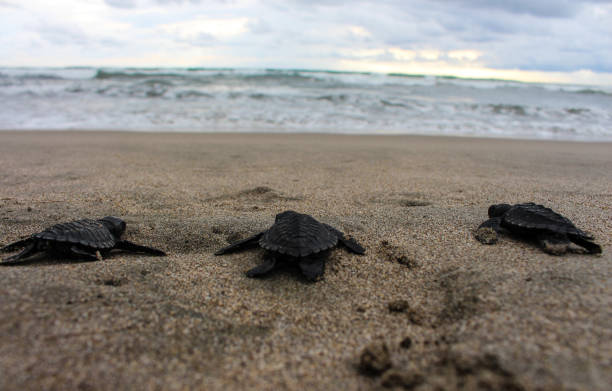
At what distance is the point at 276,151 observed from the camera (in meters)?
7.08

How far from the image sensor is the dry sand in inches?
55.4

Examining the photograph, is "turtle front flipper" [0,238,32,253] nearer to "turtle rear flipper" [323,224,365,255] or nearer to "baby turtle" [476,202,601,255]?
"turtle rear flipper" [323,224,365,255]

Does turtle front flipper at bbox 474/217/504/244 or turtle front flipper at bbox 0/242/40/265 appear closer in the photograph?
turtle front flipper at bbox 0/242/40/265

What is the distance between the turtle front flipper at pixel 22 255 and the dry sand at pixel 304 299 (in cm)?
10

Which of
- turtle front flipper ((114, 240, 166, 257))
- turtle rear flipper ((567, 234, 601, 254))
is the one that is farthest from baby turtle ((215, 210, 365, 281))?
turtle rear flipper ((567, 234, 601, 254))

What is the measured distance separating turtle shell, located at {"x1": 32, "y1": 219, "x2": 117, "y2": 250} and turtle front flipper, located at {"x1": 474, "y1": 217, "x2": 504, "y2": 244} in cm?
288

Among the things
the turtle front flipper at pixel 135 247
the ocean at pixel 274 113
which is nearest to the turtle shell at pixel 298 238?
the turtle front flipper at pixel 135 247

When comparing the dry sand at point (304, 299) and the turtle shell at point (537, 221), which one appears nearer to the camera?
the dry sand at point (304, 299)

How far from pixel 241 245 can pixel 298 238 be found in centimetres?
58

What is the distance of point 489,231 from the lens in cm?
284

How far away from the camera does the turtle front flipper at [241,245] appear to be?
8.77 feet

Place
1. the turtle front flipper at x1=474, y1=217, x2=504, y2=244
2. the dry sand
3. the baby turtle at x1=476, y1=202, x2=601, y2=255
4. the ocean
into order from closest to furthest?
the dry sand → the baby turtle at x1=476, y1=202, x2=601, y2=255 → the turtle front flipper at x1=474, y1=217, x2=504, y2=244 → the ocean

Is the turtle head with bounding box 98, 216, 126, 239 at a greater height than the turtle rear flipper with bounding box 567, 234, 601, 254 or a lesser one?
lesser

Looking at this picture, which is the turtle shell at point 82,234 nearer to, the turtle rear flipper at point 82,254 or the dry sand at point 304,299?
the turtle rear flipper at point 82,254
